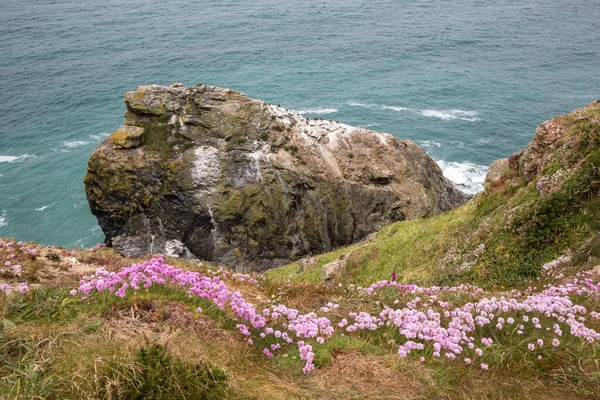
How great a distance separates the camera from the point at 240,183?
3834cm

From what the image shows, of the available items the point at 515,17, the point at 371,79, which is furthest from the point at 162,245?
the point at 515,17

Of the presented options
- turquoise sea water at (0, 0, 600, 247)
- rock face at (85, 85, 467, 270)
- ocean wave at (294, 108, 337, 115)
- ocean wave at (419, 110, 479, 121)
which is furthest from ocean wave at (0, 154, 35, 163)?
ocean wave at (419, 110, 479, 121)

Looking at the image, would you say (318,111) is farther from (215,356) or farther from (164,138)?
(215,356)

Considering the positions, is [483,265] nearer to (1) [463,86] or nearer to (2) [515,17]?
(1) [463,86]

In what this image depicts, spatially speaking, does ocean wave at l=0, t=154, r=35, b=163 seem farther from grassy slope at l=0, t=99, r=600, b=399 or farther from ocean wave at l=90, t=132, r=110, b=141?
grassy slope at l=0, t=99, r=600, b=399

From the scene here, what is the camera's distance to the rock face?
126ft

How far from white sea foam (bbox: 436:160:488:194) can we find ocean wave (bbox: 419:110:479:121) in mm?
12972

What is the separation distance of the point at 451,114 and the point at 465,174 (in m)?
16.9

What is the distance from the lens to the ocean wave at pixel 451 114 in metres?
66.2

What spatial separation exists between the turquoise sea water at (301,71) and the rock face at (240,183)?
43.2 ft

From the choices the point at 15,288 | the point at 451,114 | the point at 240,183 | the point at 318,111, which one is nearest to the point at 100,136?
the point at 318,111

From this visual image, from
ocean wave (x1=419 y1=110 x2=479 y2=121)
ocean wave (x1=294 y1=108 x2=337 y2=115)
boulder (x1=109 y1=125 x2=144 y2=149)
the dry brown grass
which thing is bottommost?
ocean wave (x1=419 y1=110 x2=479 y2=121)

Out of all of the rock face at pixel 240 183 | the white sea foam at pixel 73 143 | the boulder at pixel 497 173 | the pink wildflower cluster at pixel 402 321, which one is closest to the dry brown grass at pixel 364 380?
the pink wildflower cluster at pixel 402 321

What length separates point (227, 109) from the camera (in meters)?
40.3
